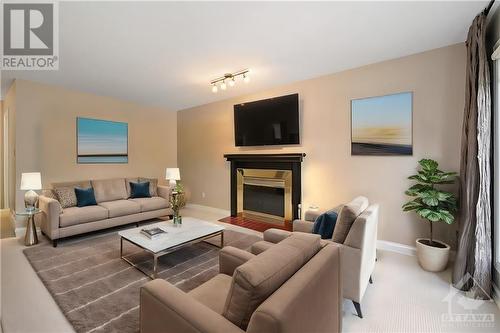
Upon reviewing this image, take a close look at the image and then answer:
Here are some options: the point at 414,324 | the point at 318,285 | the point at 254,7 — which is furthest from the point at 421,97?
the point at 318,285

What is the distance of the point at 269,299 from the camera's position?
89 centimetres

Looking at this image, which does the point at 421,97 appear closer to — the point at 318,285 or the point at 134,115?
the point at 318,285

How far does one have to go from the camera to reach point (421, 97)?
2932 mm

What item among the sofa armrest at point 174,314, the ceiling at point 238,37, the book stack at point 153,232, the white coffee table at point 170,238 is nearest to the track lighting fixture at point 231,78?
the ceiling at point 238,37

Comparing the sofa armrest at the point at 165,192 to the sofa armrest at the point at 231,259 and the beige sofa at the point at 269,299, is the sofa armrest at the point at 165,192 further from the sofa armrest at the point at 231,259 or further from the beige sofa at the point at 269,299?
the beige sofa at the point at 269,299

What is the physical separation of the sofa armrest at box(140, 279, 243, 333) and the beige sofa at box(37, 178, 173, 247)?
2942 mm

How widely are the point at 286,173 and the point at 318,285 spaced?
3.11 meters

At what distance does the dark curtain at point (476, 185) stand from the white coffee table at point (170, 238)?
2675 millimetres

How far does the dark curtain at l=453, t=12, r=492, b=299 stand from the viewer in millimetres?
2107

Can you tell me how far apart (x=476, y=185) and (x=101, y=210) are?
4.92m

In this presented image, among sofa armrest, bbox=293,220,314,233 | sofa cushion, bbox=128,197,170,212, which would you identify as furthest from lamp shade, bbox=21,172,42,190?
sofa armrest, bbox=293,220,314,233

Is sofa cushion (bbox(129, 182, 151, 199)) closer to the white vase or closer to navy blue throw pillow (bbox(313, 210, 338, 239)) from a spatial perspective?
navy blue throw pillow (bbox(313, 210, 338, 239))

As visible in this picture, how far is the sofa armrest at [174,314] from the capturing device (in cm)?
95

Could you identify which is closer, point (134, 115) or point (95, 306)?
point (95, 306)
